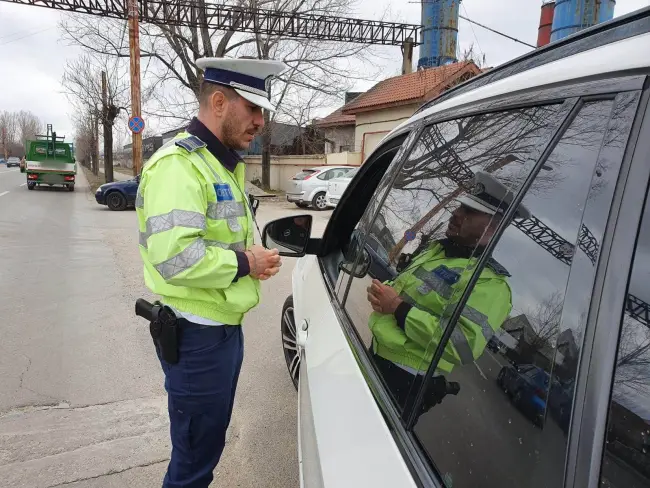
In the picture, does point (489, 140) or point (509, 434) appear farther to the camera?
point (489, 140)

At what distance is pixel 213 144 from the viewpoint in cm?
177

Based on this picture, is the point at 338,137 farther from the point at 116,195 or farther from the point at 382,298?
the point at 382,298

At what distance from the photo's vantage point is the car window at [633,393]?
1.99ft

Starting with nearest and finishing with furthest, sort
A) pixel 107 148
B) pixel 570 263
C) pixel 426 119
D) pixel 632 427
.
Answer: pixel 632 427 → pixel 570 263 → pixel 426 119 → pixel 107 148

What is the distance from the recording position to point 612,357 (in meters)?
0.64

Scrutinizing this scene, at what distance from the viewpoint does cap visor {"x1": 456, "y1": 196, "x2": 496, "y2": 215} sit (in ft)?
3.25

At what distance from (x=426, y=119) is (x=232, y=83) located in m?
0.76

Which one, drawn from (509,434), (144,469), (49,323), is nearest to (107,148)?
(49,323)

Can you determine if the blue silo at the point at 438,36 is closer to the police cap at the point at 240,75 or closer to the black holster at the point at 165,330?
the police cap at the point at 240,75

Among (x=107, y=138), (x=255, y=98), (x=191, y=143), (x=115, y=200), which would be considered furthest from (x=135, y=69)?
(x=191, y=143)

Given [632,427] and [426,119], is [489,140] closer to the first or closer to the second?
[426,119]

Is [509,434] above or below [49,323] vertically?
above

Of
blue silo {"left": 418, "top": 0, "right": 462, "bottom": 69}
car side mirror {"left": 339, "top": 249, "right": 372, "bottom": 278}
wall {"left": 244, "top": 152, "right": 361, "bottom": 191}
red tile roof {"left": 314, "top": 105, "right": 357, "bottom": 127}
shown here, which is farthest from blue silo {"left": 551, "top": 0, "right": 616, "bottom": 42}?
red tile roof {"left": 314, "top": 105, "right": 357, "bottom": 127}

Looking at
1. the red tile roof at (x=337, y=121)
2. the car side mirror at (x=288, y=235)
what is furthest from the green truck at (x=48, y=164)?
the car side mirror at (x=288, y=235)
